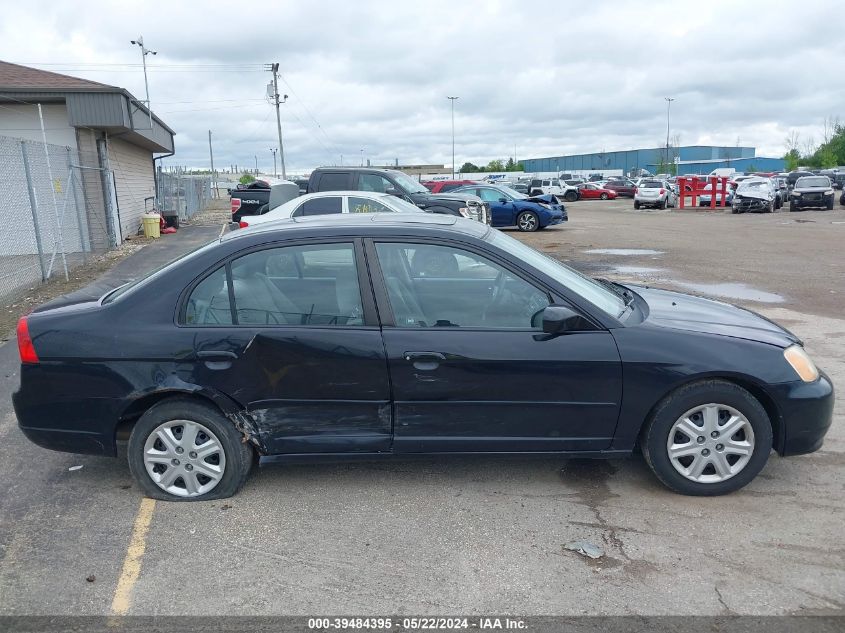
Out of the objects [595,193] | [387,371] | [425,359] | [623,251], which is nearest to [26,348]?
[387,371]

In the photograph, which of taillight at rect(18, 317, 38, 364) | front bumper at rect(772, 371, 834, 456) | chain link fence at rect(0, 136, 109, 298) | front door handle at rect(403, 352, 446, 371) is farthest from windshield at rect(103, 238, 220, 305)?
chain link fence at rect(0, 136, 109, 298)

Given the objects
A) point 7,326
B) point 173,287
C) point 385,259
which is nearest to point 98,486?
point 173,287

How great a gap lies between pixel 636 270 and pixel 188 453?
1134 cm

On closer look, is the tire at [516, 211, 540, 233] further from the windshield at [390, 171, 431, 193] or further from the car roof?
the car roof

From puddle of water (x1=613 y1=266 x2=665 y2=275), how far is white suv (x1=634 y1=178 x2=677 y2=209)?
26191mm

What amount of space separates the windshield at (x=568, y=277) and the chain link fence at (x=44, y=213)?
930cm

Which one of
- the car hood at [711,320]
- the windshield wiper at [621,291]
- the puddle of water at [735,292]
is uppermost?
the windshield wiper at [621,291]

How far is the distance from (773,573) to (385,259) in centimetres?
252

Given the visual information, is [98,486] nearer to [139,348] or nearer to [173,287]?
[139,348]

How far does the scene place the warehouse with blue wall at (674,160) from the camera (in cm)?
10484

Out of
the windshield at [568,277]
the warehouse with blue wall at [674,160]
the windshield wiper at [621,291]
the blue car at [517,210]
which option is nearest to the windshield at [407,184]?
the blue car at [517,210]

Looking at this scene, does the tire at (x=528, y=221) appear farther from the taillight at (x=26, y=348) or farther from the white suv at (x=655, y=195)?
the taillight at (x=26, y=348)

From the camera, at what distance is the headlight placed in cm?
405

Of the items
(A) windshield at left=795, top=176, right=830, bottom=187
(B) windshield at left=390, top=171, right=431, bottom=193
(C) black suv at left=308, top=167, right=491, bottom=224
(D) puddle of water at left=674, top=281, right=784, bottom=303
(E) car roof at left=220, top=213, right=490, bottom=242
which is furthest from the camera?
(A) windshield at left=795, top=176, right=830, bottom=187
